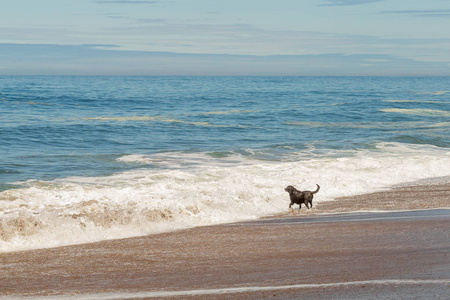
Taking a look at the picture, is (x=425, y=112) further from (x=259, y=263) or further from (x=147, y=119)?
(x=259, y=263)

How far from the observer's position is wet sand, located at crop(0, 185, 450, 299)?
4574 millimetres

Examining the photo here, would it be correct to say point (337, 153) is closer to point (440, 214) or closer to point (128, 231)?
point (440, 214)

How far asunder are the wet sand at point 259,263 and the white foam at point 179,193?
29.1 inches

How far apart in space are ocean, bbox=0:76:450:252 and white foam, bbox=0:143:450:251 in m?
0.03

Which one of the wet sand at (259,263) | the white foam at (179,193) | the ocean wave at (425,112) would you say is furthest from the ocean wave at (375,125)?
the wet sand at (259,263)

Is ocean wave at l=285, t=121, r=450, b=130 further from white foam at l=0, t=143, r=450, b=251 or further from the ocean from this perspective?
white foam at l=0, t=143, r=450, b=251

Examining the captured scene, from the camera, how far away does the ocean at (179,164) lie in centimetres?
850

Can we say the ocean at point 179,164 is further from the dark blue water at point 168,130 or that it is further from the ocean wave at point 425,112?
the ocean wave at point 425,112

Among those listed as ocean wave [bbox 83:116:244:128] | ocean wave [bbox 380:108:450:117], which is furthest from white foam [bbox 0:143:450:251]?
ocean wave [bbox 380:108:450:117]

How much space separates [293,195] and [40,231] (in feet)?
14.6

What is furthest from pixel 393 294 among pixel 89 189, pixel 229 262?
pixel 89 189

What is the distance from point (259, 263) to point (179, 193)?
5178 mm

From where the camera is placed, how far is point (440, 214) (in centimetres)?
810

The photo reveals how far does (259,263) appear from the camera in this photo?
568cm
